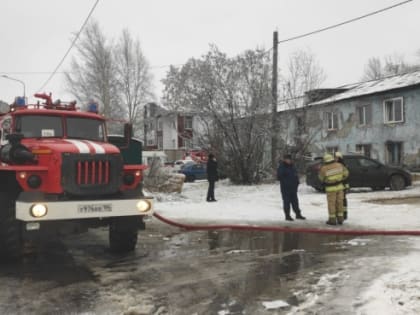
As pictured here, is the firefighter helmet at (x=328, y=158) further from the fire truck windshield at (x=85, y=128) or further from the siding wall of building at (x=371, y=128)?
the siding wall of building at (x=371, y=128)

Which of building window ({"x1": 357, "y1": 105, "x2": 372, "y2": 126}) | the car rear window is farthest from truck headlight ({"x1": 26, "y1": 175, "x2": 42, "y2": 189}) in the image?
building window ({"x1": 357, "y1": 105, "x2": 372, "y2": 126})

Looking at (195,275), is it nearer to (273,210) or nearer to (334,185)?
(334,185)

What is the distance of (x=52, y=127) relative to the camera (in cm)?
902

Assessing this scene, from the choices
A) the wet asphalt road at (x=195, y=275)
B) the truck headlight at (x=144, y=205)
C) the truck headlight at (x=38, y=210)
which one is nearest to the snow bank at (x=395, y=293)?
the wet asphalt road at (x=195, y=275)

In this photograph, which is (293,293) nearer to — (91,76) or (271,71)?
(271,71)

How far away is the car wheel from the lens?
2016 cm

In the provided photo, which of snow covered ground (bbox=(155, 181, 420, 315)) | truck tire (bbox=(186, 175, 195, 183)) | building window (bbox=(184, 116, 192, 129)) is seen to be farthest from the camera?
truck tire (bbox=(186, 175, 195, 183))

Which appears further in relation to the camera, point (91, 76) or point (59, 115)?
point (91, 76)

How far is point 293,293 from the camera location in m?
6.00

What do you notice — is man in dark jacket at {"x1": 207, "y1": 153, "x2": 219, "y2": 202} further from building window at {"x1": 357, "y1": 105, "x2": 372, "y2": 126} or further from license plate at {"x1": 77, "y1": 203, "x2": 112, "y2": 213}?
building window at {"x1": 357, "y1": 105, "x2": 372, "y2": 126}

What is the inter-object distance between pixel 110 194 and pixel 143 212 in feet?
1.90

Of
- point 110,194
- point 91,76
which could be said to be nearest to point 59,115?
point 110,194

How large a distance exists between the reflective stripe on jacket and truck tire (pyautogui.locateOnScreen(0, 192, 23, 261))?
648cm

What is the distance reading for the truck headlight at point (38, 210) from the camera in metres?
7.19
